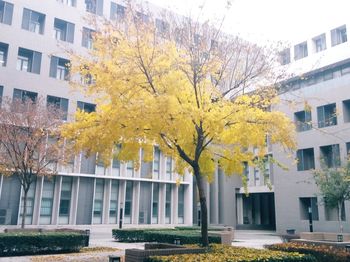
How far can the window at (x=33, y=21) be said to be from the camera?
30.6 meters

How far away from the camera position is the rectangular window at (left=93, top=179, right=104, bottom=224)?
32.4m

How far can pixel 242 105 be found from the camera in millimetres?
11086

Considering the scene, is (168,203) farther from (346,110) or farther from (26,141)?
(26,141)

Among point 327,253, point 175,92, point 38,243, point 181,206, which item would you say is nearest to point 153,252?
point 175,92

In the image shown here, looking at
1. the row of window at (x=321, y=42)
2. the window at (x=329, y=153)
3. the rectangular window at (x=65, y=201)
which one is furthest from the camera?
the row of window at (x=321, y=42)

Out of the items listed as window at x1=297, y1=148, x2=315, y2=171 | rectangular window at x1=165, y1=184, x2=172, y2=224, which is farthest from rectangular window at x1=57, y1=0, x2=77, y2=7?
window at x1=297, y1=148, x2=315, y2=171

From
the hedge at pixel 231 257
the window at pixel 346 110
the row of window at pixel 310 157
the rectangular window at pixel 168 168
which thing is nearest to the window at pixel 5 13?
the rectangular window at pixel 168 168

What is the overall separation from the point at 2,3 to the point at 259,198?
122 feet

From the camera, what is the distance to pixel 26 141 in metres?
18.8

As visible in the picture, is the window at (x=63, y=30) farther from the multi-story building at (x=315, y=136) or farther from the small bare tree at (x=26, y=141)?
the multi-story building at (x=315, y=136)

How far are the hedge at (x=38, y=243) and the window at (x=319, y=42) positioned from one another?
32.6 m

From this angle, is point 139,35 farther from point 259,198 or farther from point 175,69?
point 259,198

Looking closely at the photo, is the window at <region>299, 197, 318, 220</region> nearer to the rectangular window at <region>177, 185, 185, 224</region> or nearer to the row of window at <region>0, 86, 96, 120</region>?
the rectangular window at <region>177, 185, 185, 224</region>

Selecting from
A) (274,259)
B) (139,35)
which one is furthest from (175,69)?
(274,259)
